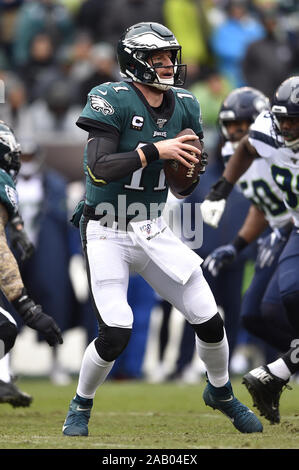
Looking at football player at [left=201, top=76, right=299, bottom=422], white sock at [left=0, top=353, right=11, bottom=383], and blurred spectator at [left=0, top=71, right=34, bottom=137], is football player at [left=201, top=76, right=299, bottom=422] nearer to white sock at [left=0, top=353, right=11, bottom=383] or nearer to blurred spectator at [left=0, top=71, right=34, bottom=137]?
white sock at [left=0, top=353, right=11, bottom=383]

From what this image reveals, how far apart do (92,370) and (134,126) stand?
121 cm

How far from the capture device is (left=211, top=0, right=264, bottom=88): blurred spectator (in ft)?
41.4

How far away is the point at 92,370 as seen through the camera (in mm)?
5375

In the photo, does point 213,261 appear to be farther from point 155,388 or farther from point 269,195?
point 155,388

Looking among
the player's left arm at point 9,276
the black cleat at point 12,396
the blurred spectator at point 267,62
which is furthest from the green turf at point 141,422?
the blurred spectator at point 267,62

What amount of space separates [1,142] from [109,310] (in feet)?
4.80

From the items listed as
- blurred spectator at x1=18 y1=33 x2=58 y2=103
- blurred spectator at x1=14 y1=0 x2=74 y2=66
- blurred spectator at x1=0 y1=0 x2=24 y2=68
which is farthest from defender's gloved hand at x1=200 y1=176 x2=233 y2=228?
blurred spectator at x1=0 y1=0 x2=24 y2=68

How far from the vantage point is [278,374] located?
5852 millimetres

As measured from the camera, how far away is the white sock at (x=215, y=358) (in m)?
5.47

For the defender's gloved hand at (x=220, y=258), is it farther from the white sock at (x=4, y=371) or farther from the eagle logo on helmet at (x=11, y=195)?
the eagle logo on helmet at (x=11, y=195)

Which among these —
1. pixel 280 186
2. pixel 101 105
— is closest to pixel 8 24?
pixel 280 186

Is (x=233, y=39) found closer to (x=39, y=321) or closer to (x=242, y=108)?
(x=242, y=108)

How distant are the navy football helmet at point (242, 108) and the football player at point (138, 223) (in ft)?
5.83

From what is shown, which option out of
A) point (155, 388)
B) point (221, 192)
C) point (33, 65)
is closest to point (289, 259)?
point (221, 192)
